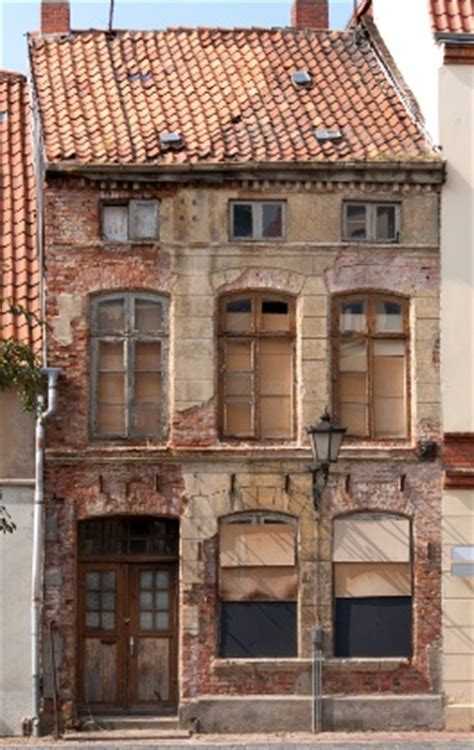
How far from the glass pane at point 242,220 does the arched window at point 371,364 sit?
161 centimetres

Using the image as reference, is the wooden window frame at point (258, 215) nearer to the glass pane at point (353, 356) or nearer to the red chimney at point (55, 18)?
the glass pane at point (353, 356)

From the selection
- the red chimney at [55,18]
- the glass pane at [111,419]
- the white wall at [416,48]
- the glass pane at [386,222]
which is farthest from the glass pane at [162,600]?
the red chimney at [55,18]

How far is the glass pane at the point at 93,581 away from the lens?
78.3 feet

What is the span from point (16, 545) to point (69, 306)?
3.33 metres

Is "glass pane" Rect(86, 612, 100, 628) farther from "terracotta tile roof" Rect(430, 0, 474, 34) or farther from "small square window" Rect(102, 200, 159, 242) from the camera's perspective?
"terracotta tile roof" Rect(430, 0, 474, 34)

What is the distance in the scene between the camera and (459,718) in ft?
76.6

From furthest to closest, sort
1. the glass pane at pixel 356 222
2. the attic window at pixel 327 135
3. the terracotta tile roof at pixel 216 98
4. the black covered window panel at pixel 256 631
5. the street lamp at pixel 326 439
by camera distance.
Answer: the attic window at pixel 327 135
the terracotta tile roof at pixel 216 98
the glass pane at pixel 356 222
the black covered window panel at pixel 256 631
the street lamp at pixel 326 439

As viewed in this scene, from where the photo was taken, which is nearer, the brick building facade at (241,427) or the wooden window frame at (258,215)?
the brick building facade at (241,427)

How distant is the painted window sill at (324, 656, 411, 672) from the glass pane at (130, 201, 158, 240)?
6340mm

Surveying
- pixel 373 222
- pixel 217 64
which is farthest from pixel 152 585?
pixel 217 64

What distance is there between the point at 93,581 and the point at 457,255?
6775mm

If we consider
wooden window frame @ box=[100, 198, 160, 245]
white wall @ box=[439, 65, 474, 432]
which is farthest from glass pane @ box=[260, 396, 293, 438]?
wooden window frame @ box=[100, 198, 160, 245]

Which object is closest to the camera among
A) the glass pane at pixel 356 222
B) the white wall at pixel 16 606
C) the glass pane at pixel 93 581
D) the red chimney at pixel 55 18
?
the white wall at pixel 16 606

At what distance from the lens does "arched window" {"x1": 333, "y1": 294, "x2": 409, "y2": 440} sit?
2400 centimetres
